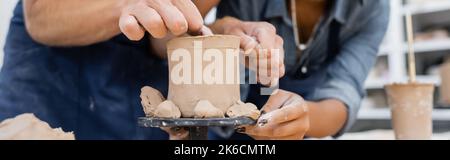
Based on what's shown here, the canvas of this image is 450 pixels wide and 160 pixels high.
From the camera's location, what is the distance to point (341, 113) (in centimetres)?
114

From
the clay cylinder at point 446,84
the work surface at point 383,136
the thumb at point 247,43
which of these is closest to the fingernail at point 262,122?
the thumb at point 247,43

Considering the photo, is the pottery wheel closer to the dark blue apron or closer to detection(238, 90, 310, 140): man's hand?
detection(238, 90, 310, 140): man's hand

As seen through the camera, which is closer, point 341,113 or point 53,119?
point 53,119

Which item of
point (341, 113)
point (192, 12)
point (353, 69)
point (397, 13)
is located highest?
point (397, 13)

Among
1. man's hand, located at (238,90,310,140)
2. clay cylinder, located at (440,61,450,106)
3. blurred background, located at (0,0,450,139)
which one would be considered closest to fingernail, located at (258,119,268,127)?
man's hand, located at (238,90,310,140)

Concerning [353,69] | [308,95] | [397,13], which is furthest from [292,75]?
[397,13]

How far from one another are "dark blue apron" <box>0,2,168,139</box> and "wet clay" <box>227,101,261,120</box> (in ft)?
0.57

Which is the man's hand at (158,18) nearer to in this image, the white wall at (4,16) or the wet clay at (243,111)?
the wet clay at (243,111)

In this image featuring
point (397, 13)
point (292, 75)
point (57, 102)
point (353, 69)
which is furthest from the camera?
point (397, 13)

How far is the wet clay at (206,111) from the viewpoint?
590mm

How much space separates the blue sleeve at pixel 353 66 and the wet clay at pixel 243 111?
0.52 metres

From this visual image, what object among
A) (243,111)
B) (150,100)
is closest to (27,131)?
(150,100)

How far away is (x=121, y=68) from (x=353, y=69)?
64 centimetres

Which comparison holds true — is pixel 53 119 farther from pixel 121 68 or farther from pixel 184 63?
pixel 184 63
